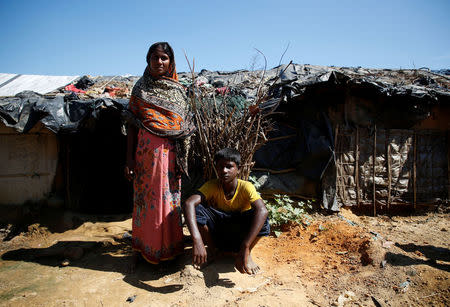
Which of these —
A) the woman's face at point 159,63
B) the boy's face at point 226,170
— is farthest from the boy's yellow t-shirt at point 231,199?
the woman's face at point 159,63

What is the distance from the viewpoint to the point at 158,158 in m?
2.61

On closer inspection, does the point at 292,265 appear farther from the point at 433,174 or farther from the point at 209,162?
the point at 433,174

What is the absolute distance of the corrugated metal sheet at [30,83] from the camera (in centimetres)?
551

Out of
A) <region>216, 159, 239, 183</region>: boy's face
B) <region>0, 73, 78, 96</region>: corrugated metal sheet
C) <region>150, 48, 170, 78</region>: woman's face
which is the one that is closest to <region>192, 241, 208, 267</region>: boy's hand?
<region>216, 159, 239, 183</region>: boy's face

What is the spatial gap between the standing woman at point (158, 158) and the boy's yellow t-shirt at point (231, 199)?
34cm

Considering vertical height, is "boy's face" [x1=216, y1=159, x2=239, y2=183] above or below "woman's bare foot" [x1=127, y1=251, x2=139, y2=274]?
above

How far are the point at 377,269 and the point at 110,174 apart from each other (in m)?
4.48

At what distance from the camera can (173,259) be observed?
276 centimetres

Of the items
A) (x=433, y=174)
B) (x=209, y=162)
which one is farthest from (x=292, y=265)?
(x=433, y=174)

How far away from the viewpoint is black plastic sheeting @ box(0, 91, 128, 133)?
378 centimetres

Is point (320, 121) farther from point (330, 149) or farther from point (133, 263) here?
point (133, 263)

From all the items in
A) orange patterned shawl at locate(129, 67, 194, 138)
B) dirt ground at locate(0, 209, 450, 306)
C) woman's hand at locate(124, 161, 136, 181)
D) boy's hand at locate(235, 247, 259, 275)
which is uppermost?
orange patterned shawl at locate(129, 67, 194, 138)

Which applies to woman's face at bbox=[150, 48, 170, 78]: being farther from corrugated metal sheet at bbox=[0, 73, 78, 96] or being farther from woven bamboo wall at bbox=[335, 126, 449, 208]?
corrugated metal sheet at bbox=[0, 73, 78, 96]

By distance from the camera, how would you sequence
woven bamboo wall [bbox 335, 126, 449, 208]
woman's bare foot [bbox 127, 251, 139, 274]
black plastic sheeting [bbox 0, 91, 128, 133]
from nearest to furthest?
1. woman's bare foot [bbox 127, 251, 139, 274]
2. black plastic sheeting [bbox 0, 91, 128, 133]
3. woven bamboo wall [bbox 335, 126, 449, 208]
